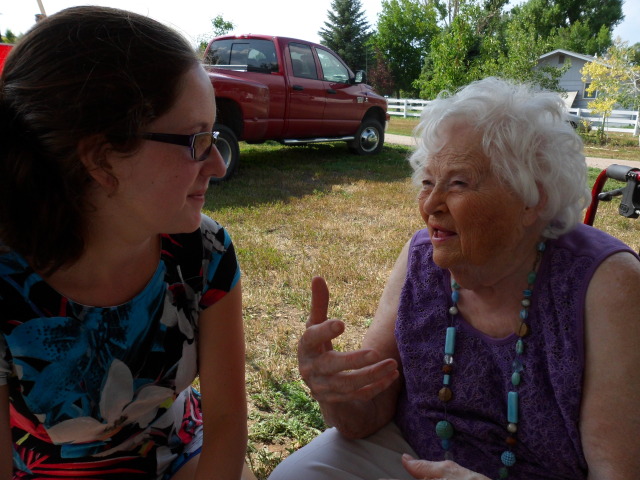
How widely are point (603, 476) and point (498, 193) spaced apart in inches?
32.0

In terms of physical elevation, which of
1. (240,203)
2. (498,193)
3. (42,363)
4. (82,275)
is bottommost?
(240,203)

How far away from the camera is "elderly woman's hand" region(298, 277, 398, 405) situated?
139 cm

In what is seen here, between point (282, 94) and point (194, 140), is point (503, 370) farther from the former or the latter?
point (282, 94)

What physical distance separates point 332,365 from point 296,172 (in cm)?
741

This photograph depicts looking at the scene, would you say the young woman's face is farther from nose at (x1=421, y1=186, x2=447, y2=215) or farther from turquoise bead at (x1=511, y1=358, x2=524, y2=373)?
turquoise bead at (x1=511, y1=358, x2=524, y2=373)

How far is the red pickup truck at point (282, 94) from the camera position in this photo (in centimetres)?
739

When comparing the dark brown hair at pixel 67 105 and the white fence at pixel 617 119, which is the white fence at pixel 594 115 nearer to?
the white fence at pixel 617 119

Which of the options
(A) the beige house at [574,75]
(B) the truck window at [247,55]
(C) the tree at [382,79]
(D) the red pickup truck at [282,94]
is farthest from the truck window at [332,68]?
(C) the tree at [382,79]

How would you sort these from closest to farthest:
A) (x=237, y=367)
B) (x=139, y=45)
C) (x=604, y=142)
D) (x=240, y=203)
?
1. (x=139, y=45)
2. (x=237, y=367)
3. (x=240, y=203)
4. (x=604, y=142)

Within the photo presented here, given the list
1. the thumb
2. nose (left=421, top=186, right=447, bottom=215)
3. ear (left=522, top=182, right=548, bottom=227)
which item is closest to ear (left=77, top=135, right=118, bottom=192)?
the thumb

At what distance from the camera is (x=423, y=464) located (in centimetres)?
143

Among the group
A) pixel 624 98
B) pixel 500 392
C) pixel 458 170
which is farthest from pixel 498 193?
pixel 624 98

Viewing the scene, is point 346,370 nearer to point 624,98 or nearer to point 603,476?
point 603,476

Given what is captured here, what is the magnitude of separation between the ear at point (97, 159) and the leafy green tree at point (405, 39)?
4370cm
